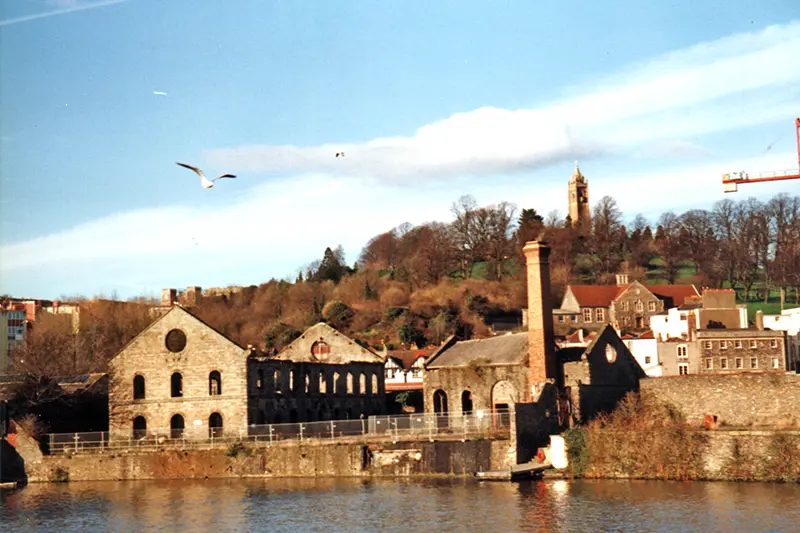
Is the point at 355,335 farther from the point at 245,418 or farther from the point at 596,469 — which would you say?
the point at 596,469

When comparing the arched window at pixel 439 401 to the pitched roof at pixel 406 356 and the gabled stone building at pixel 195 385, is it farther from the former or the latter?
the pitched roof at pixel 406 356

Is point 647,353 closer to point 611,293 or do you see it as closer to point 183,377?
point 611,293

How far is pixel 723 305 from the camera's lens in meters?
76.8

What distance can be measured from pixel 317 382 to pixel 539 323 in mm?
14350

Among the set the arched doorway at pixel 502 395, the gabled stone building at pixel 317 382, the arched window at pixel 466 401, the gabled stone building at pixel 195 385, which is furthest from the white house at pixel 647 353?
the gabled stone building at pixel 195 385

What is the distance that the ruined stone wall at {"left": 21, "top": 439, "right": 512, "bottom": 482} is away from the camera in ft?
143

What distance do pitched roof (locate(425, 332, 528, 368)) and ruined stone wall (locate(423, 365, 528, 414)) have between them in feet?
1.27

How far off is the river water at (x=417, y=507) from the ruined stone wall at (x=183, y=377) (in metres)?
8.33

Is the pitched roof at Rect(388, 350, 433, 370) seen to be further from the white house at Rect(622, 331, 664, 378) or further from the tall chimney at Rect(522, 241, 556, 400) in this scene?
the tall chimney at Rect(522, 241, 556, 400)

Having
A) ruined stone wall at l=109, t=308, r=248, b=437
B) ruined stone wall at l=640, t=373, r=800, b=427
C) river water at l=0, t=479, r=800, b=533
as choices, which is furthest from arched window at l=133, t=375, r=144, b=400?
ruined stone wall at l=640, t=373, r=800, b=427

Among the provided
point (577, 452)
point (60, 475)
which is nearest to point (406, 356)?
point (60, 475)

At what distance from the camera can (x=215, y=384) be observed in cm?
5356

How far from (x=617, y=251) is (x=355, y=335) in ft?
98.1

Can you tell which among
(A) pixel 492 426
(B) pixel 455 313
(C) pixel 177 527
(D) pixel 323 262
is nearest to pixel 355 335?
(B) pixel 455 313
